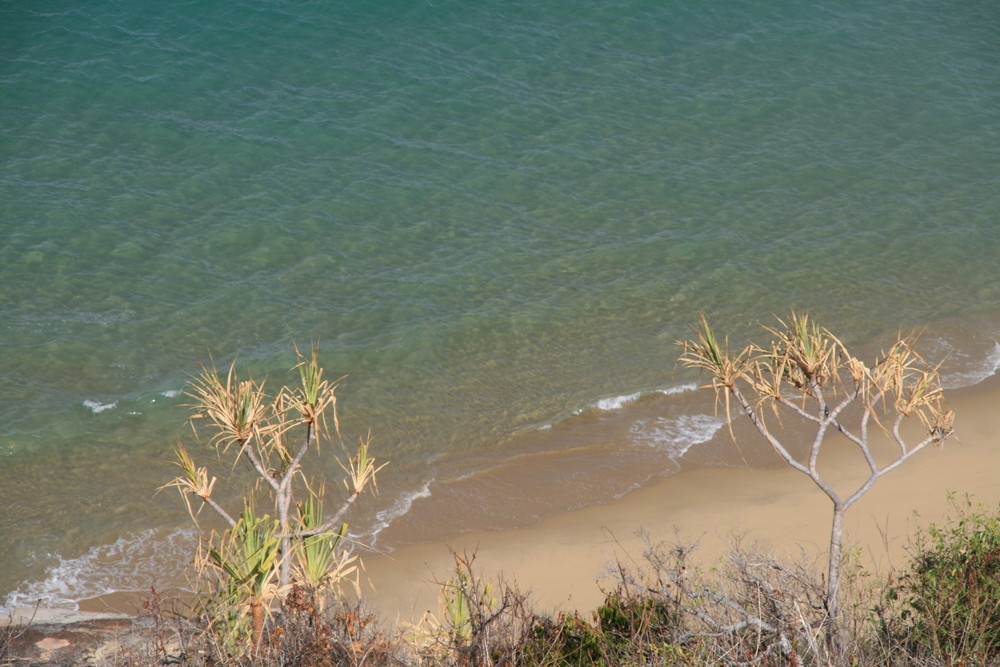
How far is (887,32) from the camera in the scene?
77.8 ft

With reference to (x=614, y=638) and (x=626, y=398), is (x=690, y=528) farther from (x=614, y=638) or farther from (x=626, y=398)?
(x=614, y=638)

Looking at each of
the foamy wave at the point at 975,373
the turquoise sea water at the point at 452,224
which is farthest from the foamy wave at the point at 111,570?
the foamy wave at the point at 975,373

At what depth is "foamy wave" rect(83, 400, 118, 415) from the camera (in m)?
11.6

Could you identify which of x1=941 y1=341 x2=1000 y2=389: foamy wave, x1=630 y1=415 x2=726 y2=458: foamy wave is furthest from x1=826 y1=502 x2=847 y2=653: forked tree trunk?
x1=941 y1=341 x2=1000 y2=389: foamy wave

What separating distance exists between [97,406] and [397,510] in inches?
159

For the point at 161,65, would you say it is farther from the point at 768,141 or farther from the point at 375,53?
the point at 768,141

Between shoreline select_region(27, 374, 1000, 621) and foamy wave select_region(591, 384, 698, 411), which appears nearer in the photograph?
shoreline select_region(27, 374, 1000, 621)

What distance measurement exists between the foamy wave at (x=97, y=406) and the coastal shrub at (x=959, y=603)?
8722mm

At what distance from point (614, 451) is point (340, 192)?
767 centimetres

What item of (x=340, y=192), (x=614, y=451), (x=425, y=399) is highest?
(x=340, y=192)

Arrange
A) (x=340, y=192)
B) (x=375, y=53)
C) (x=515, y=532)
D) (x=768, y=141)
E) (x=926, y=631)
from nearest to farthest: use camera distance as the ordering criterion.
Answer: (x=926, y=631) < (x=515, y=532) < (x=340, y=192) < (x=768, y=141) < (x=375, y=53)

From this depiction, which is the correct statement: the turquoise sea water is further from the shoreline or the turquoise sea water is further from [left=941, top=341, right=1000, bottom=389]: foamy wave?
the shoreline

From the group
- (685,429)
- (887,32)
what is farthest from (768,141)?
(685,429)

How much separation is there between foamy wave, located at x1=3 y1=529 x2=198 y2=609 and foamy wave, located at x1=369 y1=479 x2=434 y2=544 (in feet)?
5.69
